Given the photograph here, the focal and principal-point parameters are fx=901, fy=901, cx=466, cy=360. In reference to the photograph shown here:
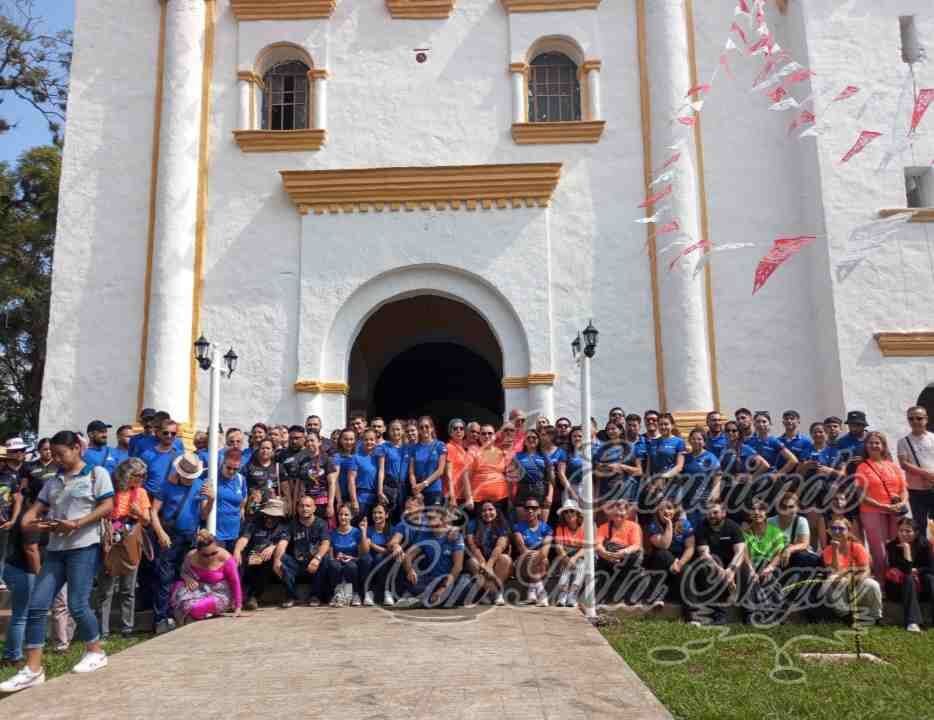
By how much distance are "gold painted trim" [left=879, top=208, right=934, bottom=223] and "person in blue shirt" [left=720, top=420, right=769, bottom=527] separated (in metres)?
4.55

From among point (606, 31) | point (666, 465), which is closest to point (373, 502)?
point (666, 465)

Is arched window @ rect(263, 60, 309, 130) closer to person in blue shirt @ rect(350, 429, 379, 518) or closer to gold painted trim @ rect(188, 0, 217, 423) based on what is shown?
gold painted trim @ rect(188, 0, 217, 423)

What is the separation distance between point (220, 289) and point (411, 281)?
8.66ft

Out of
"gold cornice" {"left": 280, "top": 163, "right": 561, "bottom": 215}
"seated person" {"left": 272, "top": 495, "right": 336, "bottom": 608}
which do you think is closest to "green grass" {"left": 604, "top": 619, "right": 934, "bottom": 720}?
"seated person" {"left": 272, "top": 495, "right": 336, "bottom": 608}

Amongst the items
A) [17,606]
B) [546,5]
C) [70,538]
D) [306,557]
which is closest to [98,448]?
[17,606]

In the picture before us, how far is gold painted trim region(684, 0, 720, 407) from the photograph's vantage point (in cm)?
1208

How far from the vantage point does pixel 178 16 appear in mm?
12938

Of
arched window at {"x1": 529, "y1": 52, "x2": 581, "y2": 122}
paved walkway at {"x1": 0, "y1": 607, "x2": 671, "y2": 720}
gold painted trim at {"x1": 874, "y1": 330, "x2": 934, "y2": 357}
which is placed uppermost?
arched window at {"x1": 529, "y1": 52, "x2": 581, "y2": 122}

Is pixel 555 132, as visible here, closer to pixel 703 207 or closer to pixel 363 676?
pixel 703 207

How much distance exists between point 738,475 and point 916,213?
17.4ft

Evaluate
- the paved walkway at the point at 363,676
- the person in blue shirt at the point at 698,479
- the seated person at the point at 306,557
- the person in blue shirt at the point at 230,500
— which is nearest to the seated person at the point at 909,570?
the person in blue shirt at the point at 698,479

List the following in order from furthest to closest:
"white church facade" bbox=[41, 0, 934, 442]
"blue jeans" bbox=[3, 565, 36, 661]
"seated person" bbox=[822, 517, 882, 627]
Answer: "white church facade" bbox=[41, 0, 934, 442]
"seated person" bbox=[822, 517, 882, 627]
"blue jeans" bbox=[3, 565, 36, 661]

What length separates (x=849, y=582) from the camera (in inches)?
306

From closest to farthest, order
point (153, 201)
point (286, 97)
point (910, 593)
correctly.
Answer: point (910, 593), point (153, 201), point (286, 97)
